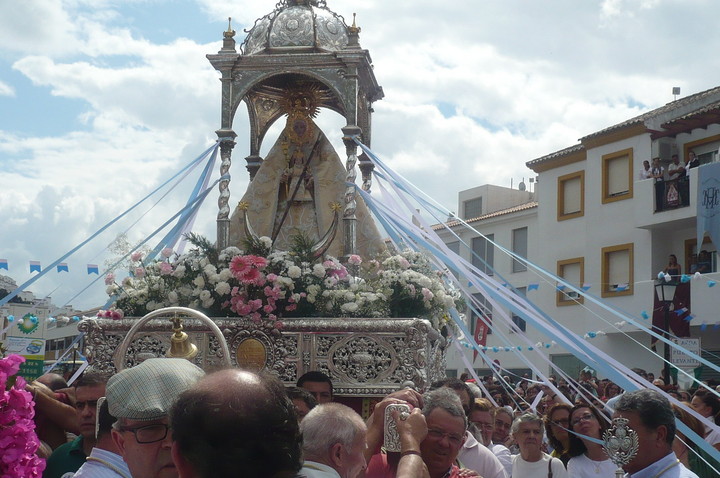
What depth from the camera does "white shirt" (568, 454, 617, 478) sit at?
6.59 meters

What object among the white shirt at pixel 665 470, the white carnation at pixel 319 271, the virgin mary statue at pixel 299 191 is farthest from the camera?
the virgin mary statue at pixel 299 191

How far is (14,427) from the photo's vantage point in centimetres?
349

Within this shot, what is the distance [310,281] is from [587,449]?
3505 millimetres

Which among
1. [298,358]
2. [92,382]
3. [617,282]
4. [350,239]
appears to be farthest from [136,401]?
[617,282]

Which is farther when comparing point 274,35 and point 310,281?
point 274,35

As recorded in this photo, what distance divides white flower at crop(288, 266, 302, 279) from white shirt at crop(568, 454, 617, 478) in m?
3.42

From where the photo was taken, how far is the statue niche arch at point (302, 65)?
10875mm

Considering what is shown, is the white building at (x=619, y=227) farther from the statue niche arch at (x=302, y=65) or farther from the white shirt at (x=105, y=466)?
the white shirt at (x=105, y=466)

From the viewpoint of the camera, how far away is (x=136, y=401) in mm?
3273

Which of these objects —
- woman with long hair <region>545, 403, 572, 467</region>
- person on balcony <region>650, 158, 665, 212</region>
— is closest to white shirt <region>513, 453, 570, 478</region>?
woman with long hair <region>545, 403, 572, 467</region>

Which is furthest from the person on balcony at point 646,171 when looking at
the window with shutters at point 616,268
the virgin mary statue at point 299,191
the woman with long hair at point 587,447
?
the woman with long hair at point 587,447

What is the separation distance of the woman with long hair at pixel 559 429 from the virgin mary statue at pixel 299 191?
4.45 meters

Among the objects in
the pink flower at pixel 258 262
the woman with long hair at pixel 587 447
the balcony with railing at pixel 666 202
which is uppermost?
the balcony with railing at pixel 666 202

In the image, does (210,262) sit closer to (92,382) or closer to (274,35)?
(274,35)
